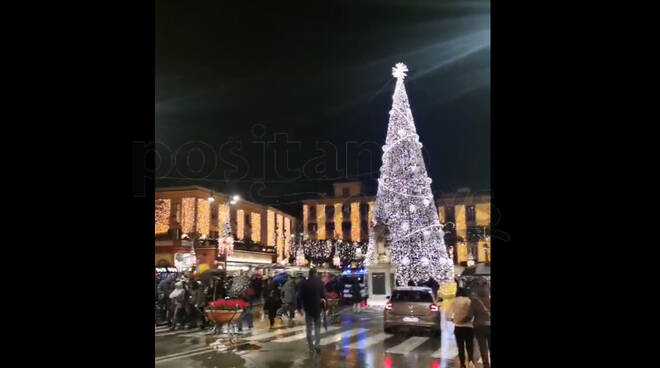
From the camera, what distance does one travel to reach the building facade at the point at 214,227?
29.8 ft

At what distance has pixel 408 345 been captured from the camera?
7551 mm

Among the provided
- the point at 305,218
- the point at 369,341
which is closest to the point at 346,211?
the point at 305,218

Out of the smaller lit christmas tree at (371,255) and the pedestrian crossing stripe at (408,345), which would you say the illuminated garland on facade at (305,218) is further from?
the pedestrian crossing stripe at (408,345)

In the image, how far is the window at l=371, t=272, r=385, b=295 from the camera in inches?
466

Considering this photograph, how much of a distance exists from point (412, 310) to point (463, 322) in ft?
Answer: 8.84

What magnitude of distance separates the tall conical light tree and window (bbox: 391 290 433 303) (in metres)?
2.70

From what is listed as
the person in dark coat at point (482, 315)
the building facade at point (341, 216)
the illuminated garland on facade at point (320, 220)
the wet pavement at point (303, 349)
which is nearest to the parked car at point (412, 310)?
the wet pavement at point (303, 349)

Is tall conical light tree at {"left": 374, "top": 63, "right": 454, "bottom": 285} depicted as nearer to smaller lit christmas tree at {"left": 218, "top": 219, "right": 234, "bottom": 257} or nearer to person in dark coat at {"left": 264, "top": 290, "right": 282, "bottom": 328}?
person in dark coat at {"left": 264, "top": 290, "right": 282, "bottom": 328}

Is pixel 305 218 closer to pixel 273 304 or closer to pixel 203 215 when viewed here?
pixel 273 304

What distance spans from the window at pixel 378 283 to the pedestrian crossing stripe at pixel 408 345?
349 cm

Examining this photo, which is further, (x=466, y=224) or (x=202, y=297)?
(x=466, y=224)

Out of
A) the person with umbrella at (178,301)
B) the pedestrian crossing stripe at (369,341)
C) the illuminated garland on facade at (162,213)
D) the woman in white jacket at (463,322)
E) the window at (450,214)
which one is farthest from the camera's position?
the window at (450,214)

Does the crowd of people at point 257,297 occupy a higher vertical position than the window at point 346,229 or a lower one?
lower
